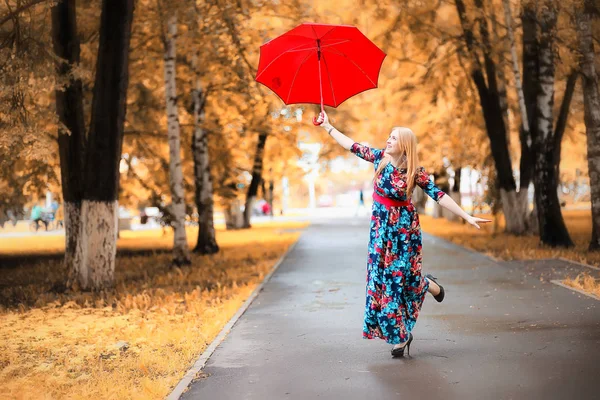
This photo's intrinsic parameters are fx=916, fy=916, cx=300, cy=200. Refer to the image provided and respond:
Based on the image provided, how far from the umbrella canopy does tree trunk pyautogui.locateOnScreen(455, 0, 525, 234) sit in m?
14.1

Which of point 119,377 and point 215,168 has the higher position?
point 215,168

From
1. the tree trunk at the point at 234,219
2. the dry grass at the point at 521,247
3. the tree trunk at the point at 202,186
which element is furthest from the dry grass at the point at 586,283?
the tree trunk at the point at 234,219

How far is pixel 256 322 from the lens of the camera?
1066 cm

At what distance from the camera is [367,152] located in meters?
8.27

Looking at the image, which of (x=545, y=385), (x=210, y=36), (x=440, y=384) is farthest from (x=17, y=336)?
(x=210, y=36)

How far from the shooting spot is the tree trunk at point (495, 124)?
2303 centimetres

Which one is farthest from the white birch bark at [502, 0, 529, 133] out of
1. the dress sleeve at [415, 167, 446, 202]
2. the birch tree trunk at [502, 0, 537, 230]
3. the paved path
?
the dress sleeve at [415, 167, 446, 202]

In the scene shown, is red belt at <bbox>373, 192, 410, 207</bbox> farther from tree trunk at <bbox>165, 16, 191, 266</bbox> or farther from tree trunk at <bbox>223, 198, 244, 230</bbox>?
tree trunk at <bbox>223, 198, 244, 230</bbox>

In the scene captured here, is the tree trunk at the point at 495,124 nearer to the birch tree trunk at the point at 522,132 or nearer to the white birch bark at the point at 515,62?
the birch tree trunk at the point at 522,132

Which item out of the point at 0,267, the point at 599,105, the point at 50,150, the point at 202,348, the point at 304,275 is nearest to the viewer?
the point at 202,348

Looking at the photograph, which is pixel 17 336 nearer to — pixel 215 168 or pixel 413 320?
pixel 413 320

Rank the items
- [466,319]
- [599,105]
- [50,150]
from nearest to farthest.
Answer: [466,319], [50,150], [599,105]

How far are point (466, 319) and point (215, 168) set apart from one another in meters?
17.2

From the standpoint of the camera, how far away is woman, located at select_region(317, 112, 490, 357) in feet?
26.1
